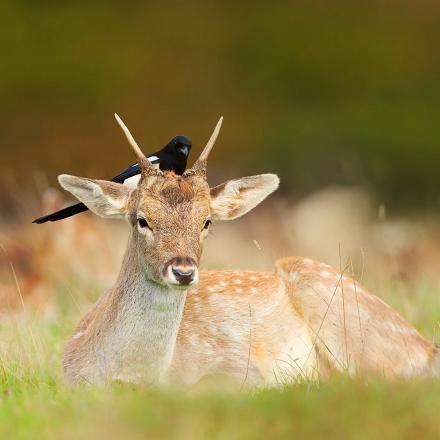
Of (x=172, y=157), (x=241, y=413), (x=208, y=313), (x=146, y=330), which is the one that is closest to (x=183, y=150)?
(x=172, y=157)

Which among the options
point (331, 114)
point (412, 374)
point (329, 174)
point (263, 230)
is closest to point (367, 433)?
point (412, 374)

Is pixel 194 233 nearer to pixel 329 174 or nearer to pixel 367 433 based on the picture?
pixel 367 433

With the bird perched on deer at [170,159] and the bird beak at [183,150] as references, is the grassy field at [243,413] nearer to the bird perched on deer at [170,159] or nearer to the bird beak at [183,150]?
the bird perched on deer at [170,159]

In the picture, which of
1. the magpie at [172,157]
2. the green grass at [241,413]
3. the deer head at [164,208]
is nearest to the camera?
the green grass at [241,413]

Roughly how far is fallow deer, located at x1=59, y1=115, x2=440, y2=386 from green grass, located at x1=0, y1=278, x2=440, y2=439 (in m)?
0.58

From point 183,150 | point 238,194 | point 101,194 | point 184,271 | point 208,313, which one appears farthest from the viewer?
point 183,150

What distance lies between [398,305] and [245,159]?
29.0 metres

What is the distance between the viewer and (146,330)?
6.39 metres

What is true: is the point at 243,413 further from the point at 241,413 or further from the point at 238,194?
the point at 238,194

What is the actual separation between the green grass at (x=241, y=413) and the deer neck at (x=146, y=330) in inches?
17.8

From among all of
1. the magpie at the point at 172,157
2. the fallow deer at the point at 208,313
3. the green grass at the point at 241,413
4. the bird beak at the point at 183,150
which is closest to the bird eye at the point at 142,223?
the fallow deer at the point at 208,313

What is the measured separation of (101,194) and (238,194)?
0.82 meters

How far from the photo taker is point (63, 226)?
13703 mm

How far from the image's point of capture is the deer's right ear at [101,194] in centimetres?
645
